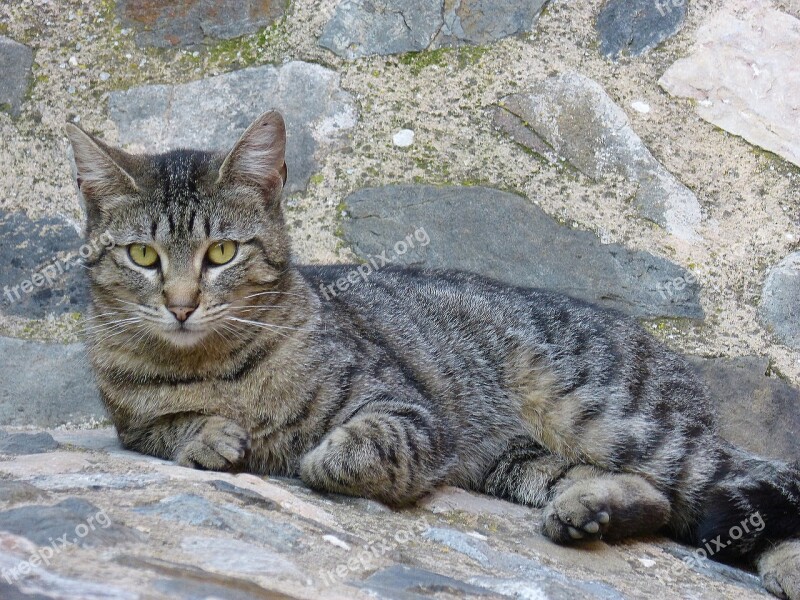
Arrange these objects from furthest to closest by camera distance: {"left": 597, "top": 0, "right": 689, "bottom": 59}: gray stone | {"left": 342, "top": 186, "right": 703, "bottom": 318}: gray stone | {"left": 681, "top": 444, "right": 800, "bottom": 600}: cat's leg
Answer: {"left": 597, "top": 0, "right": 689, "bottom": 59}: gray stone → {"left": 342, "top": 186, "right": 703, "bottom": 318}: gray stone → {"left": 681, "top": 444, "right": 800, "bottom": 600}: cat's leg

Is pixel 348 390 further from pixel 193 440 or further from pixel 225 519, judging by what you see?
pixel 225 519

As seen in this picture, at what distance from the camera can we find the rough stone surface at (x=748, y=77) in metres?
4.42

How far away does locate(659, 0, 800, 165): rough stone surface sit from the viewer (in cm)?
442

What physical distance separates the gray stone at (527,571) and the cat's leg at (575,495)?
1.24ft

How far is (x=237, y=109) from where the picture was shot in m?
→ 4.44

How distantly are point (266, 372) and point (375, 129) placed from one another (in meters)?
1.55

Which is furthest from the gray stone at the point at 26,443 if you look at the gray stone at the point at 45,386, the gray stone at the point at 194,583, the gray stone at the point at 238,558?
the gray stone at the point at 194,583

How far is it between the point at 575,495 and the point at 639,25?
249 centimetres

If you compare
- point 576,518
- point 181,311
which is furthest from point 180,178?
point 576,518

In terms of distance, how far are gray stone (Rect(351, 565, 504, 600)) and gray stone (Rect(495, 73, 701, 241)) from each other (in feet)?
8.47

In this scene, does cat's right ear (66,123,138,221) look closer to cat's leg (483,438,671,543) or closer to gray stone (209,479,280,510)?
gray stone (209,479,280,510)

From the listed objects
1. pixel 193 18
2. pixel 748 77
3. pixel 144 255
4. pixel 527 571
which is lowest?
pixel 527 571

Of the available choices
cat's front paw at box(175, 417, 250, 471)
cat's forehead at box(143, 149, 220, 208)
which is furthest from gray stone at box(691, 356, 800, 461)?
cat's forehead at box(143, 149, 220, 208)

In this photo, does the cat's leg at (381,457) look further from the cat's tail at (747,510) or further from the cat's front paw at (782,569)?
the cat's front paw at (782,569)
